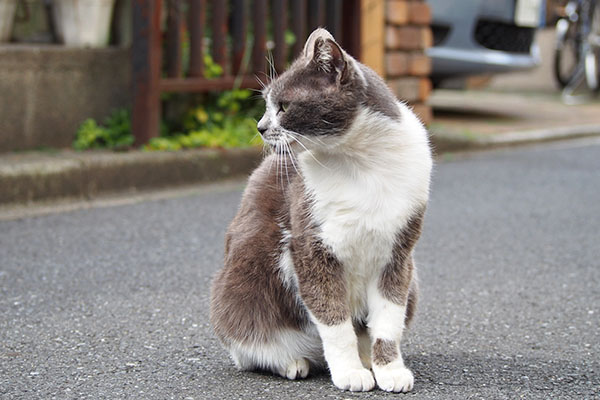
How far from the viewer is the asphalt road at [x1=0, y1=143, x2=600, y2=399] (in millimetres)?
2467

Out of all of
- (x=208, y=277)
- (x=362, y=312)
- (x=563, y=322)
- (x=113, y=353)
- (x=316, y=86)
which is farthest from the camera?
(x=208, y=277)

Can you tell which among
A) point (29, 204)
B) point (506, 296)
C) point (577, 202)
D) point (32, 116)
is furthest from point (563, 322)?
point (32, 116)

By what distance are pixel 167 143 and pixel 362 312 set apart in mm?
3189

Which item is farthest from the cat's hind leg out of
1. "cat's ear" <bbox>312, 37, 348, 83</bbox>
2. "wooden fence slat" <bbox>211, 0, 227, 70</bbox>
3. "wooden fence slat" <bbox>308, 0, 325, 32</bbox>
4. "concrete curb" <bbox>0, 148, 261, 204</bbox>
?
"wooden fence slat" <bbox>308, 0, 325, 32</bbox>

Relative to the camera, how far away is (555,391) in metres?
2.39

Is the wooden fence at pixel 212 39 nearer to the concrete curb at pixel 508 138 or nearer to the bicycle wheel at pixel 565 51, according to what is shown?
the concrete curb at pixel 508 138

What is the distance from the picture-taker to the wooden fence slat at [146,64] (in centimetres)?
528

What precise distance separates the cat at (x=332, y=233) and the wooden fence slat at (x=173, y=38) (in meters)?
3.20

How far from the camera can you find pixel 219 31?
5.73 m

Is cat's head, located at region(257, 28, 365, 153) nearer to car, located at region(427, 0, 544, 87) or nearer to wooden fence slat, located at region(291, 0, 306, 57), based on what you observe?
wooden fence slat, located at region(291, 0, 306, 57)

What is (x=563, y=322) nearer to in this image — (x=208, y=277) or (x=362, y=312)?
(x=362, y=312)

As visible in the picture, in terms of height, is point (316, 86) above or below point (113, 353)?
above

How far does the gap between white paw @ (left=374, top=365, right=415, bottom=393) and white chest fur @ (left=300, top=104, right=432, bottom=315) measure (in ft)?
0.73

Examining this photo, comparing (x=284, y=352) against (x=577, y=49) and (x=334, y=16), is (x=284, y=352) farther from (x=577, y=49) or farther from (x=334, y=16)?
(x=577, y=49)
